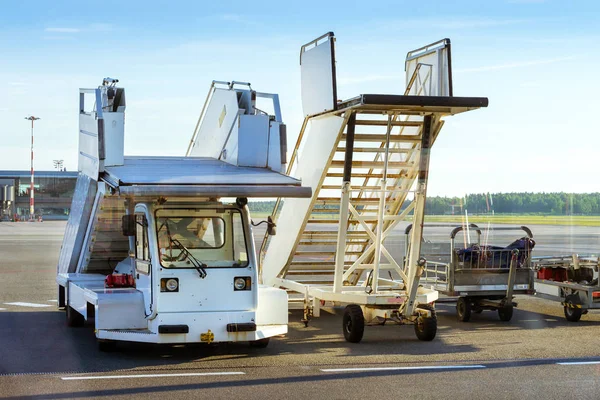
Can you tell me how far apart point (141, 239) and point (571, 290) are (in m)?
8.25

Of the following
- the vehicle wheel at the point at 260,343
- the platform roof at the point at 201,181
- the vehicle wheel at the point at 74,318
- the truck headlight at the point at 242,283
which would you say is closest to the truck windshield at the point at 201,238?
the truck headlight at the point at 242,283

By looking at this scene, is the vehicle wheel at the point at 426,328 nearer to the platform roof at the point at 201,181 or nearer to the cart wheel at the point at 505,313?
the platform roof at the point at 201,181

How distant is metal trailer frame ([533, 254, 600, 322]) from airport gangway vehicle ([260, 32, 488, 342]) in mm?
3220

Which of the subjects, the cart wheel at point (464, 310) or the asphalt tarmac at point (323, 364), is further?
the cart wheel at point (464, 310)

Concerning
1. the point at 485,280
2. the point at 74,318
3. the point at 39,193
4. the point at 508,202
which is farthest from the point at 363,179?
the point at 39,193

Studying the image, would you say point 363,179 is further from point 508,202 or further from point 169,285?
point 508,202

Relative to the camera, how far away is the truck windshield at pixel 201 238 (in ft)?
40.3

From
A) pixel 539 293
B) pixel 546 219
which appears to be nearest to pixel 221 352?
pixel 539 293

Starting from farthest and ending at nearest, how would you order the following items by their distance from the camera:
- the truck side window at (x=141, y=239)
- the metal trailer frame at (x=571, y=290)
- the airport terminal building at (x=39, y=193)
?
the airport terminal building at (x=39, y=193) < the metal trailer frame at (x=571, y=290) < the truck side window at (x=141, y=239)

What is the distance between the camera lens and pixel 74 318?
15266mm

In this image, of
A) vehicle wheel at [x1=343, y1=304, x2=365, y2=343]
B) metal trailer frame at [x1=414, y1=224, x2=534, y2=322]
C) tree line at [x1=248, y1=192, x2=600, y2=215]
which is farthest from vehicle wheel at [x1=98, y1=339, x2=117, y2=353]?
tree line at [x1=248, y1=192, x2=600, y2=215]

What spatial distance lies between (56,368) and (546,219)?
330 feet

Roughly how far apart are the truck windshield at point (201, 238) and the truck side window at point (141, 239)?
0.87 ft

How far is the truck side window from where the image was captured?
12.5 m
